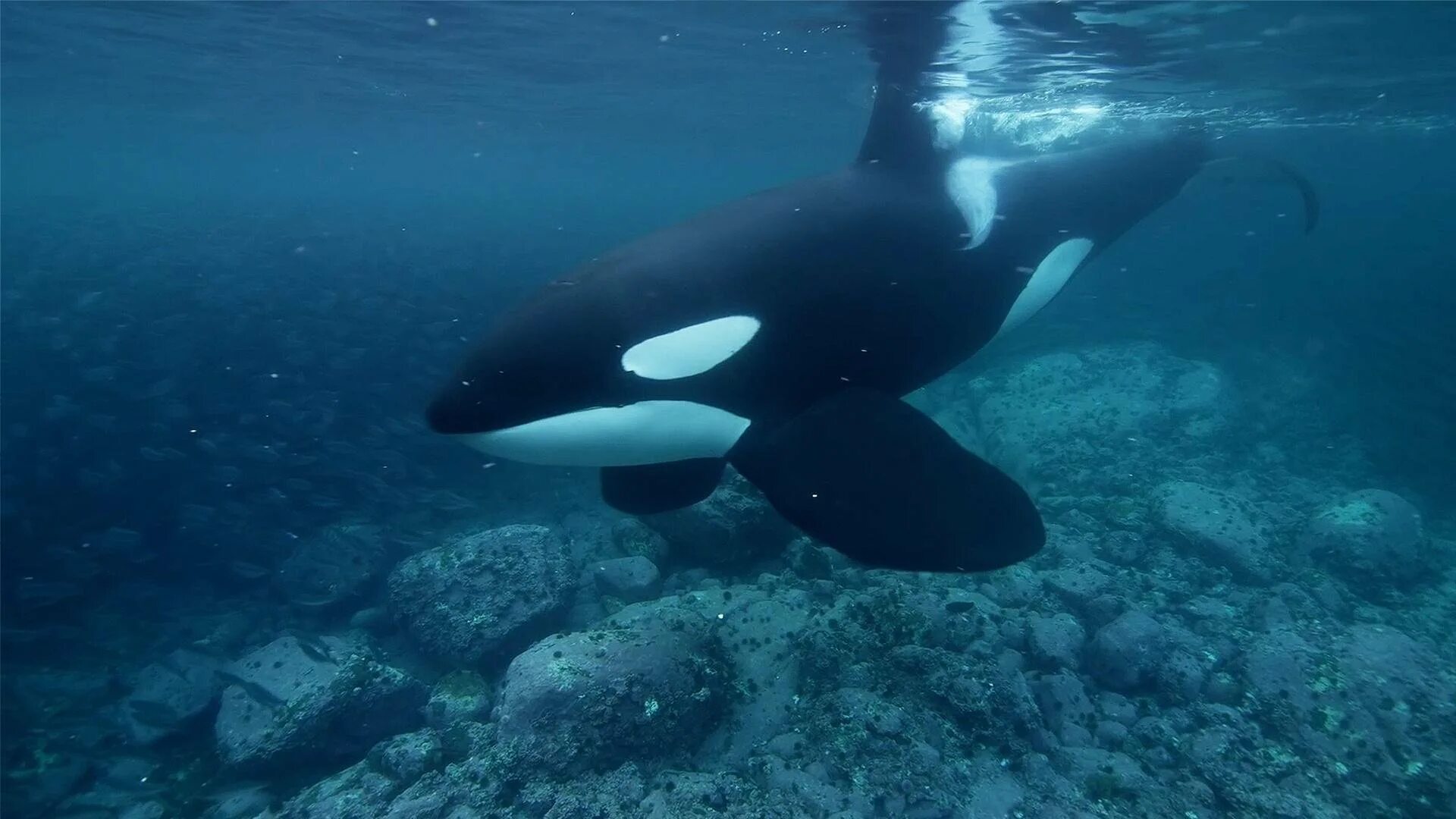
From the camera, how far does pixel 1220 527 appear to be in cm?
884

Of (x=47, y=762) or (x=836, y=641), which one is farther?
(x=47, y=762)

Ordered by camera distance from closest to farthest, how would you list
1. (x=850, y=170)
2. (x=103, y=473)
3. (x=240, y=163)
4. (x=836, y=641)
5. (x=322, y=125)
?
(x=850, y=170)
(x=836, y=641)
(x=103, y=473)
(x=322, y=125)
(x=240, y=163)

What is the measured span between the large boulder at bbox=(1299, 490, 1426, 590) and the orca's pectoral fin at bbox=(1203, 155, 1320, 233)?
12.1 ft

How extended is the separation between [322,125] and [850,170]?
46.8 meters

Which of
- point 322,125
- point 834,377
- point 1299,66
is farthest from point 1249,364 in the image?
point 322,125

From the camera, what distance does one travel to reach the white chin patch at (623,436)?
122 inches

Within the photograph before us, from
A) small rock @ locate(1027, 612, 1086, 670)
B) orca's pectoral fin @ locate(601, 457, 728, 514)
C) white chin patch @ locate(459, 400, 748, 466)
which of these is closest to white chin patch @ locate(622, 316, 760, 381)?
white chin patch @ locate(459, 400, 748, 466)

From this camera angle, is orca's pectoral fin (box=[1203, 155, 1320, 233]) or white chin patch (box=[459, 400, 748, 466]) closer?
white chin patch (box=[459, 400, 748, 466])

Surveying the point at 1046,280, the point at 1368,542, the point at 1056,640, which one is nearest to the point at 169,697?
the point at 1056,640

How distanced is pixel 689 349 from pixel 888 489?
44.5 inches

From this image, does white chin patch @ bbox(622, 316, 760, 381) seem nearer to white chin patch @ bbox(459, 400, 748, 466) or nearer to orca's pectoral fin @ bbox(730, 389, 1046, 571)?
white chin patch @ bbox(459, 400, 748, 466)

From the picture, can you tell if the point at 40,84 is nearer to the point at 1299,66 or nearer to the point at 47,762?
the point at 47,762

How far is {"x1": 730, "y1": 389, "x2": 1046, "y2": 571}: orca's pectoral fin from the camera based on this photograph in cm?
328

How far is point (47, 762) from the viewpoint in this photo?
6.21 m
